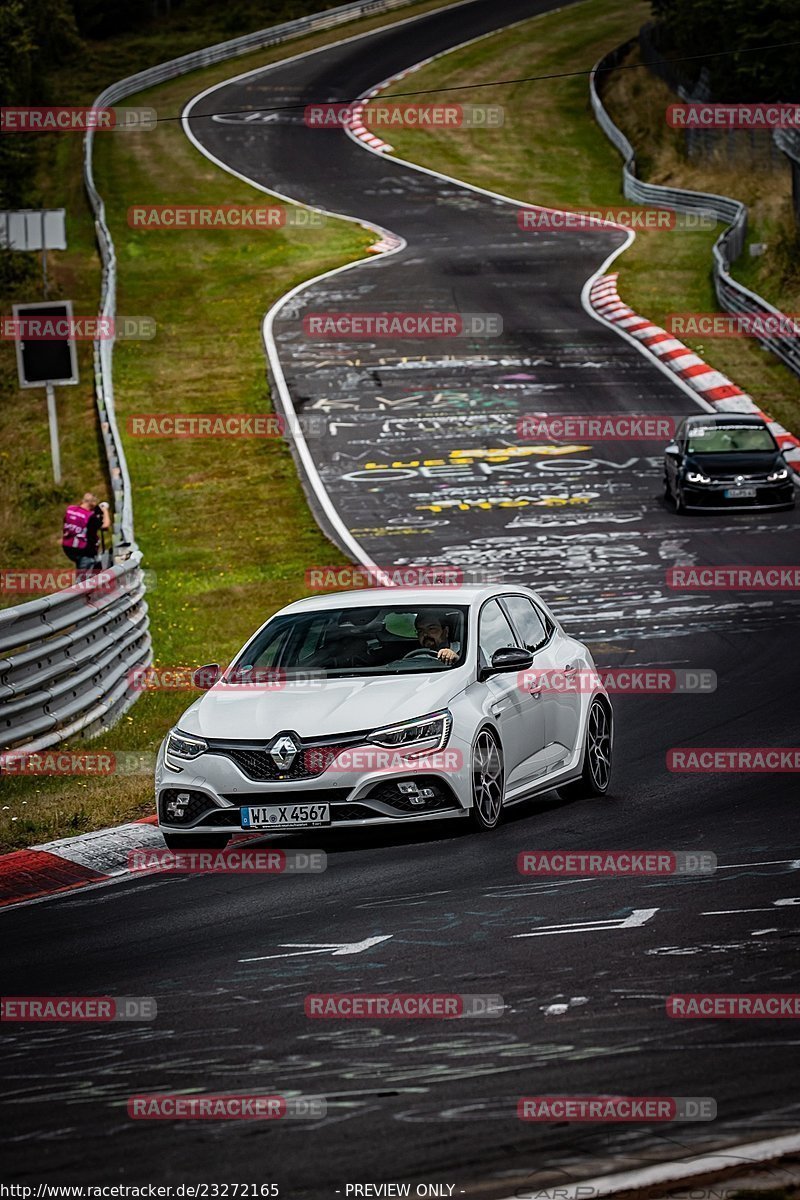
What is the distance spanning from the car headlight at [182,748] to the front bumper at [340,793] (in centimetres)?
8

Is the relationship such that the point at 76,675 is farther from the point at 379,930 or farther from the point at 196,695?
the point at 379,930

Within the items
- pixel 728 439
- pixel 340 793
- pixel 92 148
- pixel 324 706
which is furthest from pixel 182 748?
pixel 92 148

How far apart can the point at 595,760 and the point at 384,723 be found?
2416mm

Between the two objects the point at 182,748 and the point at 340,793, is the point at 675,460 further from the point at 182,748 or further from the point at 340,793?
the point at 340,793

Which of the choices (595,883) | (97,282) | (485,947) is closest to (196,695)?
(595,883)

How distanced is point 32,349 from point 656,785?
15961mm

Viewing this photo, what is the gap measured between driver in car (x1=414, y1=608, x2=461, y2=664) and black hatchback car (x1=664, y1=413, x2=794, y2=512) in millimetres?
16772

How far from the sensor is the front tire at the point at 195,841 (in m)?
10.7

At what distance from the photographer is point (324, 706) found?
1064cm

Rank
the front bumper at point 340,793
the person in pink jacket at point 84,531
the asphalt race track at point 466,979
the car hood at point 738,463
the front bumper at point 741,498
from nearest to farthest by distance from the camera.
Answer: the asphalt race track at point 466,979 < the front bumper at point 340,793 < the person in pink jacket at point 84,531 < the front bumper at point 741,498 < the car hood at point 738,463

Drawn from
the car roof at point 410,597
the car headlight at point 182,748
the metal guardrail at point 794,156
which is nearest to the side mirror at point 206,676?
the car headlight at point 182,748

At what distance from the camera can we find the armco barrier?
13.8m

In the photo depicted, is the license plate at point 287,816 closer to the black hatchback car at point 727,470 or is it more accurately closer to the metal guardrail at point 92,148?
the metal guardrail at point 92,148

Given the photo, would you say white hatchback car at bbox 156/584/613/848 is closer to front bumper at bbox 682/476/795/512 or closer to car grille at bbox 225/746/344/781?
car grille at bbox 225/746/344/781
